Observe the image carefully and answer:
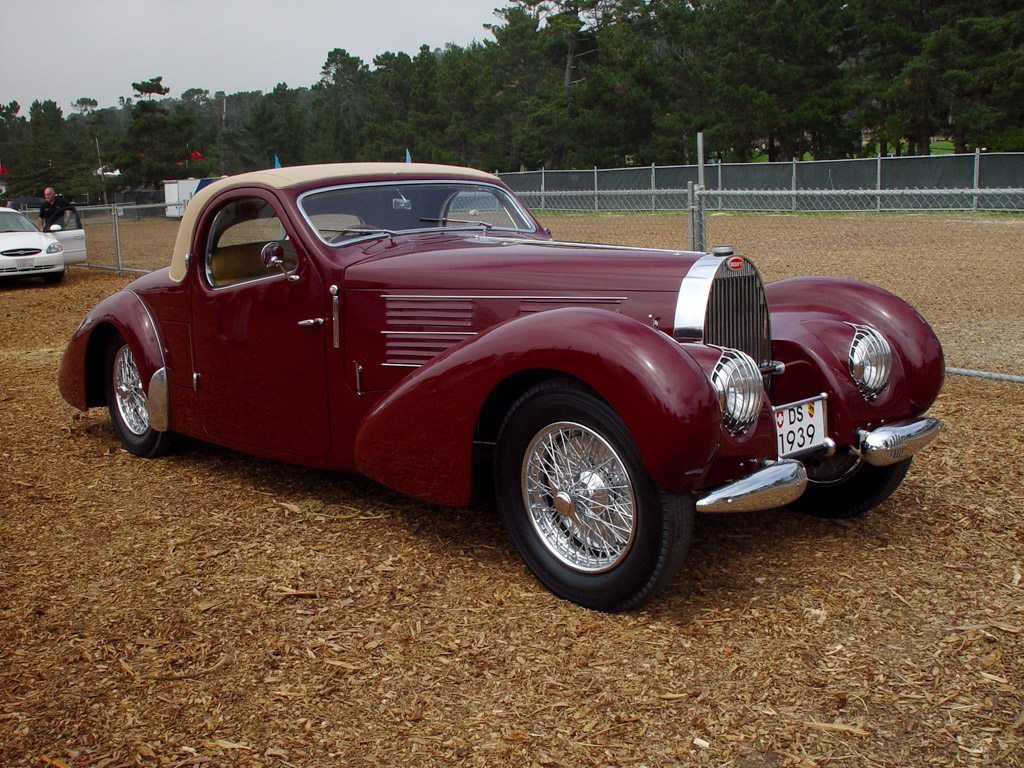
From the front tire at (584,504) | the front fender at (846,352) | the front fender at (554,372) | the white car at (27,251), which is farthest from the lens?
the white car at (27,251)

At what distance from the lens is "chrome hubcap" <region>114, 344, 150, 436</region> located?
6.12 metres

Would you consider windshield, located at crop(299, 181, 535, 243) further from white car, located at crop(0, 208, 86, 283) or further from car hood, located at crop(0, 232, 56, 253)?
car hood, located at crop(0, 232, 56, 253)

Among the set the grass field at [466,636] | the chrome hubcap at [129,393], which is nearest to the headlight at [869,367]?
the grass field at [466,636]

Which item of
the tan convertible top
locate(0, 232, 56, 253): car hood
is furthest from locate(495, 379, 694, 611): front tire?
locate(0, 232, 56, 253): car hood

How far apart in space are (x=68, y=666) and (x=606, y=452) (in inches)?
80.6

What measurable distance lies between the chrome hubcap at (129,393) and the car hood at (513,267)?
2.13 m

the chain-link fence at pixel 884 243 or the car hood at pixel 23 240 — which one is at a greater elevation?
the car hood at pixel 23 240

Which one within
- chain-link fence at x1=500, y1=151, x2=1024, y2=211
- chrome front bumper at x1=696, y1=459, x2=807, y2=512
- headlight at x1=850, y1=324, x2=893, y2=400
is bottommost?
chrome front bumper at x1=696, y1=459, x2=807, y2=512

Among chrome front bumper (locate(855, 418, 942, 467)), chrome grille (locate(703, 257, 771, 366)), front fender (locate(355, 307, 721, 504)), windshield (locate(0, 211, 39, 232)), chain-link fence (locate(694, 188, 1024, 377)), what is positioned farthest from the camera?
windshield (locate(0, 211, 39, 232))

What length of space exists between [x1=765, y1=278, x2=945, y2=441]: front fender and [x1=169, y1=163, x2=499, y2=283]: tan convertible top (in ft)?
6.36

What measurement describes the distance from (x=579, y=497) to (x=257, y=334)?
2.08 meters

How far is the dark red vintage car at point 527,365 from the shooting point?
360 centimetres

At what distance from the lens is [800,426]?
4.14 meters

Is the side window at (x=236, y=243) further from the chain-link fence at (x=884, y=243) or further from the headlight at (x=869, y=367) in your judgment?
the chain-link fence at (x=884, y=243)
